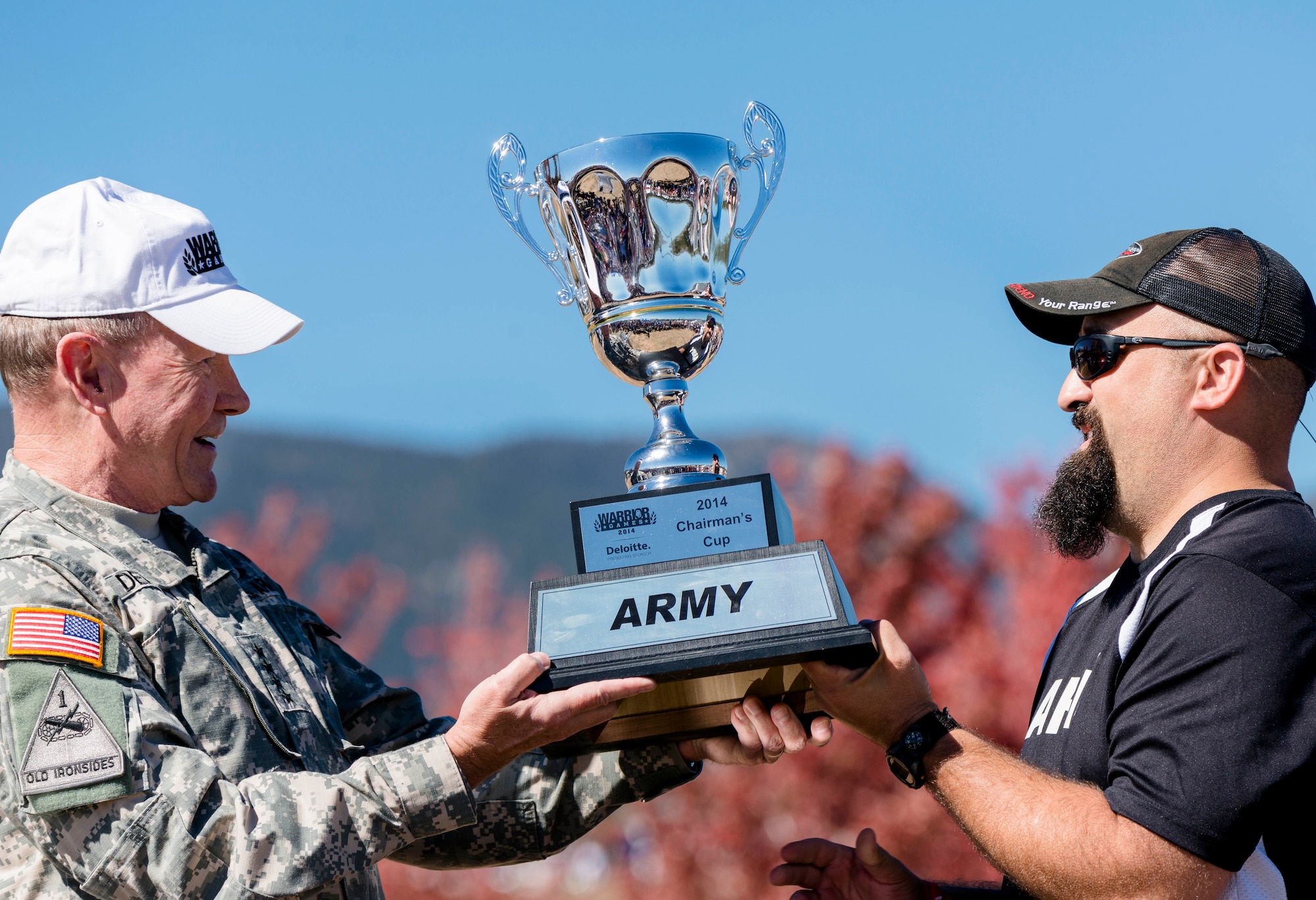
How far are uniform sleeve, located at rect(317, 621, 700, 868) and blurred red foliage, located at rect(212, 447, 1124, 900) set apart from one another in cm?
425

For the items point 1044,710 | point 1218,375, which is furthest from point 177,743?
point 1218,375

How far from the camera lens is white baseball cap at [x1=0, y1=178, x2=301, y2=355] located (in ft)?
8.91

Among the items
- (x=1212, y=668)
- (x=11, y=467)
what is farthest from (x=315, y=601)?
(x=1212, y=668)

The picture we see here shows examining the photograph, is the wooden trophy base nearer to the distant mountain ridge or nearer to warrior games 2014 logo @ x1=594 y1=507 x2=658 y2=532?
warrior games 2014 logo @ x1=594 y1=507 x2=658 y2=532

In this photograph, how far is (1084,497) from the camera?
3.02 metres

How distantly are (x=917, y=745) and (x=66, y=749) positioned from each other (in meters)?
1.71

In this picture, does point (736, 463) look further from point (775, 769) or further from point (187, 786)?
point (187, 786)

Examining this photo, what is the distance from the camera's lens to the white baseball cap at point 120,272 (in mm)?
2715

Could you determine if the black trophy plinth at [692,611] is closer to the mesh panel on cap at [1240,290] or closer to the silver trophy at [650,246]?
the silver trophy at [650,246]

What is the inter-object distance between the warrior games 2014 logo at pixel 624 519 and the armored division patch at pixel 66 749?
1101 millimetres

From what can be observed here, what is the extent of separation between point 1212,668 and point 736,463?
4370 centimetres

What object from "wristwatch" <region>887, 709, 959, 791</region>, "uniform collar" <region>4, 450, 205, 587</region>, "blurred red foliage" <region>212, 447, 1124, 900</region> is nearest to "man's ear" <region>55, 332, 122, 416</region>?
"uniform collar" <region>4, 450, 205, 587</region>

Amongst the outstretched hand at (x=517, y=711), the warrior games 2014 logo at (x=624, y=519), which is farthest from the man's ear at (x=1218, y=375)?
the outstretched hand at (x=517, y=711)

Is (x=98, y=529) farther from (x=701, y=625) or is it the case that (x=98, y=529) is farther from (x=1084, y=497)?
(x=1084, y=497)
